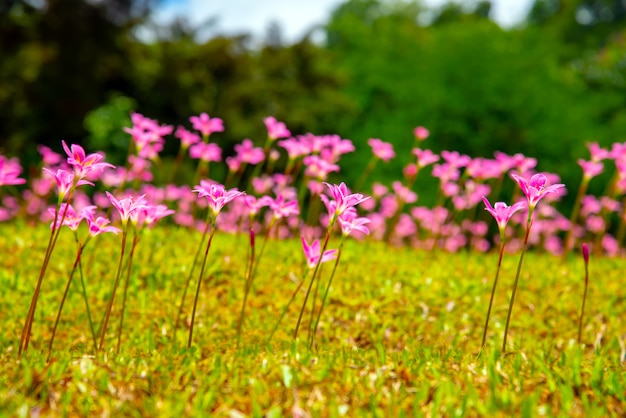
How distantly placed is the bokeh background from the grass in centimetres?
1425

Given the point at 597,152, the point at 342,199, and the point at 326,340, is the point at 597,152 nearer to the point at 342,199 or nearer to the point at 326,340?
the point at 326,340

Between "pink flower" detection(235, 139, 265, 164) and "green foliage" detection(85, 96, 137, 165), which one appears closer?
"pink flower" detection(235, 139, 265, 164)

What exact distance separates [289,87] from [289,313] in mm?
20423

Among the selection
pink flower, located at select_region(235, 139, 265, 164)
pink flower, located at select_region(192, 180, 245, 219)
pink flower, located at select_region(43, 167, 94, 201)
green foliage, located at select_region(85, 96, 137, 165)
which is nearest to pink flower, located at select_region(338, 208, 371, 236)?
pink flower, located at select_region(192, 180, 245, 219)

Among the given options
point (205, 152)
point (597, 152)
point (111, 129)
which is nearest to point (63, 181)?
point (205, 152)

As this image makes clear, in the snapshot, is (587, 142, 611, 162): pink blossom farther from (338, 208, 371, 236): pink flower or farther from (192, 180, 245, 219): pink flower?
(192, 180, 245, 219): pink flower

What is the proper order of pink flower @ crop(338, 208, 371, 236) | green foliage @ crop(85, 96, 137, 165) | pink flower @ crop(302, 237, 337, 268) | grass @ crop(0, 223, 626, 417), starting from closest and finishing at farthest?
grass @ crop(0, 223, 626, 417), pink flower @ crop(338, 208, 371, 236), pink flower @ crop(302, 237, 337, 268), green foliage @ crop(85, 96, 137, 165)

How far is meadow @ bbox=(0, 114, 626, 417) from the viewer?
2.49 m

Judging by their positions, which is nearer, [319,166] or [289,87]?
[319,166]

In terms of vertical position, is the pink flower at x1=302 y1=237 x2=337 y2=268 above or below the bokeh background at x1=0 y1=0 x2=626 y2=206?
below

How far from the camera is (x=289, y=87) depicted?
24469 mm

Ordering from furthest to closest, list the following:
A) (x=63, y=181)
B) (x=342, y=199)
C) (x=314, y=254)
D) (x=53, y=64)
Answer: (x=53, y=64) < (x=314, y=254) < (x=342, y=199) < (x=63, y=181)

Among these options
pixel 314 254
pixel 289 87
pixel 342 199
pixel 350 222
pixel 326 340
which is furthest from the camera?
pixel 289 87

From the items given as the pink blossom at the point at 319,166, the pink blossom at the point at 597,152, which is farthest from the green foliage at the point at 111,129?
the pink blossom at the point at 597,152
